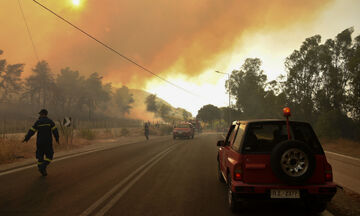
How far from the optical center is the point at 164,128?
156ft

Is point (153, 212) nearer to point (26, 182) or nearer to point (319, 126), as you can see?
point (26, 182)

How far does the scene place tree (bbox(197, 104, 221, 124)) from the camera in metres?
112

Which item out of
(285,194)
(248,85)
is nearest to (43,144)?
(285,194)

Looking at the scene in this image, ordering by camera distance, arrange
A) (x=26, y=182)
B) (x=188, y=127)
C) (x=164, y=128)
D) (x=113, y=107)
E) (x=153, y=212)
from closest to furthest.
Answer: (x=153, y=212) → (x=26, y=182) → (x=188, y=127) → (x=164, y=128) → (x=113, y=107)

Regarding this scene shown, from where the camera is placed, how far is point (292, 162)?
170 inches

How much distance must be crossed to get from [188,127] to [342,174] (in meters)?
22.8

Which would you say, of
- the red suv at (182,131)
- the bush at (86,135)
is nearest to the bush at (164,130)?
the red suv at (182,131)

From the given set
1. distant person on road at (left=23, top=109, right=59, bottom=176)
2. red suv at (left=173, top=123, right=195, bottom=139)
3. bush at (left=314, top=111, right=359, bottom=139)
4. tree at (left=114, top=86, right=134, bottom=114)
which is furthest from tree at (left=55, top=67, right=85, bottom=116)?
distant person on road at (left=23, top=109, right=59, bottom=176)

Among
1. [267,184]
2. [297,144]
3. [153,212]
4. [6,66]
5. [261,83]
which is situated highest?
[6,66]

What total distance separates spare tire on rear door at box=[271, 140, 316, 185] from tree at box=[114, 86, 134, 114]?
161835 mm

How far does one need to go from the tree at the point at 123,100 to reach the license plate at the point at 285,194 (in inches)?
6368

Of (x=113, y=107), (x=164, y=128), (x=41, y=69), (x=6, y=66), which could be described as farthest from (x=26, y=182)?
(x=113, y=107)

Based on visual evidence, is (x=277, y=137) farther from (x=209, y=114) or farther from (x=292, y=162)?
(x=209, y=114)

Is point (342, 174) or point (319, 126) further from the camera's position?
point (319, 126)
